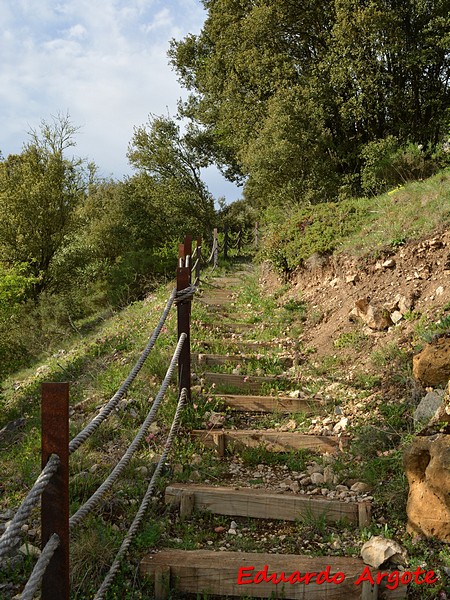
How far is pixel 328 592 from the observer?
9.80 feet

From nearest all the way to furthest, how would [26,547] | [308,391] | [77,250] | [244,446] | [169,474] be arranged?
[26,547]
[169,474]
[244,446]
[308,391]
[77,250]

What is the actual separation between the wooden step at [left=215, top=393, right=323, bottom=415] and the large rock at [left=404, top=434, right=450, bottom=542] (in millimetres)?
2037

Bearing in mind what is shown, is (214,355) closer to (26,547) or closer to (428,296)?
(428,296)

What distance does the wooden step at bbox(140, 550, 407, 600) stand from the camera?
118 inches

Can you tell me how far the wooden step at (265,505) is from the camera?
374cm

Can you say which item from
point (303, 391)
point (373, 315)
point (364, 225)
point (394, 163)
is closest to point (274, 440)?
point (303, 391)

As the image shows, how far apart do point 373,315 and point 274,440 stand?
2.76 m

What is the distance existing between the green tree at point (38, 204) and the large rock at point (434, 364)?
1597 centimetres

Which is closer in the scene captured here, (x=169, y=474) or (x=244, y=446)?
(x=169, y=474)

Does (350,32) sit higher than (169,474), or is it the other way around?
(350,32)

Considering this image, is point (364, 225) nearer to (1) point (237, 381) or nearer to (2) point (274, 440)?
(1) point (237, 381)

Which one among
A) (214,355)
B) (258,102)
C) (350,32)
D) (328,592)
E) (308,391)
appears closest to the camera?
(328,592)

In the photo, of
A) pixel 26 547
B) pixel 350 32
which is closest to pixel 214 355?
pixel 26 547

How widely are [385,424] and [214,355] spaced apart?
264 centimetres
